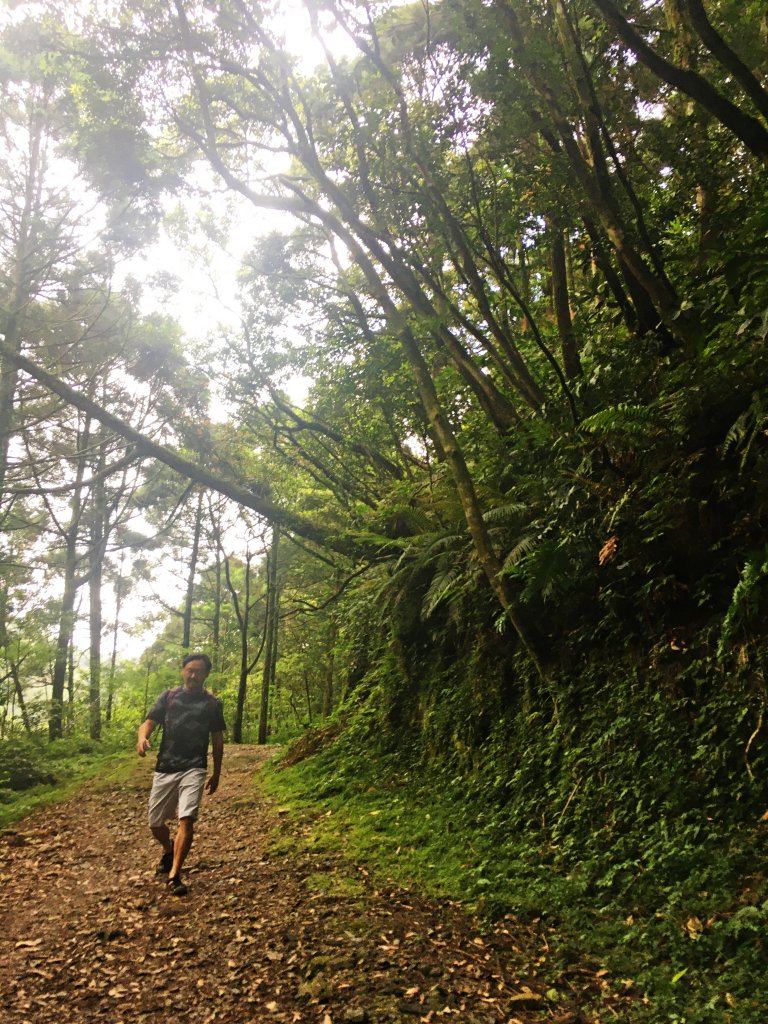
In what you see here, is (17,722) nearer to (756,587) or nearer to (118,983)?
(118,983)

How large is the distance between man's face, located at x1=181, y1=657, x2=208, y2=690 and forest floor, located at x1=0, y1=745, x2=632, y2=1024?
5.15ft

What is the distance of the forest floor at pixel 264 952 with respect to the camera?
9.39ft

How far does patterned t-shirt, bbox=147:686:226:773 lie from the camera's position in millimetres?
5168

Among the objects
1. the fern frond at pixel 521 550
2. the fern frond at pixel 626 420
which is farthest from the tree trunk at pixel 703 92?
the fern frond at pixel 521 550

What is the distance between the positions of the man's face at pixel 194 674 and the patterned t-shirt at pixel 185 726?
55mm

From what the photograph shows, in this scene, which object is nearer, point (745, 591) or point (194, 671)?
point (745, 591)

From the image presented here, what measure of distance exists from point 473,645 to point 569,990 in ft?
12.7

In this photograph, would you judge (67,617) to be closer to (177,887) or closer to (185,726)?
(185,726)

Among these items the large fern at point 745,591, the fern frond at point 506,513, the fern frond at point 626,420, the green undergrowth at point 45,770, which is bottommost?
the green undergrowth at point 45,770

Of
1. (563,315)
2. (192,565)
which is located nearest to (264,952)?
(563,315)

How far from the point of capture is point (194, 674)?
5.48 metres

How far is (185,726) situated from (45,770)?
766cm

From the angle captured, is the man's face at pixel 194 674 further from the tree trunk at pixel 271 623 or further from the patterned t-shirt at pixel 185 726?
the tree trunk at pixel 271 623

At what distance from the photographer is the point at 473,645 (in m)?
6.70
